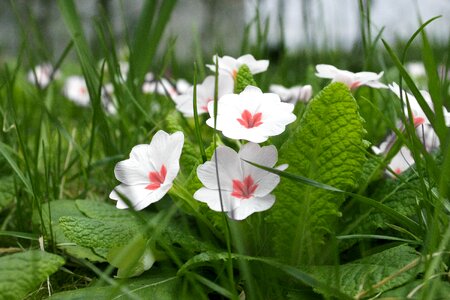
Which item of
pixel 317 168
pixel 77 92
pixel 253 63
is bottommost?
pixel 77 92

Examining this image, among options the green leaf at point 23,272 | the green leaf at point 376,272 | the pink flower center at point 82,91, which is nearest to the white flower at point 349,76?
the green leaf at point 376,272

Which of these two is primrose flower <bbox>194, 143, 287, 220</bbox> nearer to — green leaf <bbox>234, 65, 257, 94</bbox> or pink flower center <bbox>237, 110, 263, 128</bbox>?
pink flower center <bbox>237, 110, 263, 128</bbox>

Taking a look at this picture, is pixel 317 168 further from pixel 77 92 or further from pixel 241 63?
pixel 77 92

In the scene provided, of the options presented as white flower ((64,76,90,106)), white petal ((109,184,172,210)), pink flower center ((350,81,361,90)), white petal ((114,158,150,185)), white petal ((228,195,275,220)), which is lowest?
white flower ((64,76,90,106))

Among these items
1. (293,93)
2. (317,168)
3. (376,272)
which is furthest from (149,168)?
(293,93)

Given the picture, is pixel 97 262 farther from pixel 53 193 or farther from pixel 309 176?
pixel 309 176

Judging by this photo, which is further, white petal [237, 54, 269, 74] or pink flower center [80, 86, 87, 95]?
pink flower center [80, 86, 87, 95]

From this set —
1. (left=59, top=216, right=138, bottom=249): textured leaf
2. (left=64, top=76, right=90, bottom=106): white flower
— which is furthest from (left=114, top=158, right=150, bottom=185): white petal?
(left=64, top=76, right=90, bottom=106): white flower
